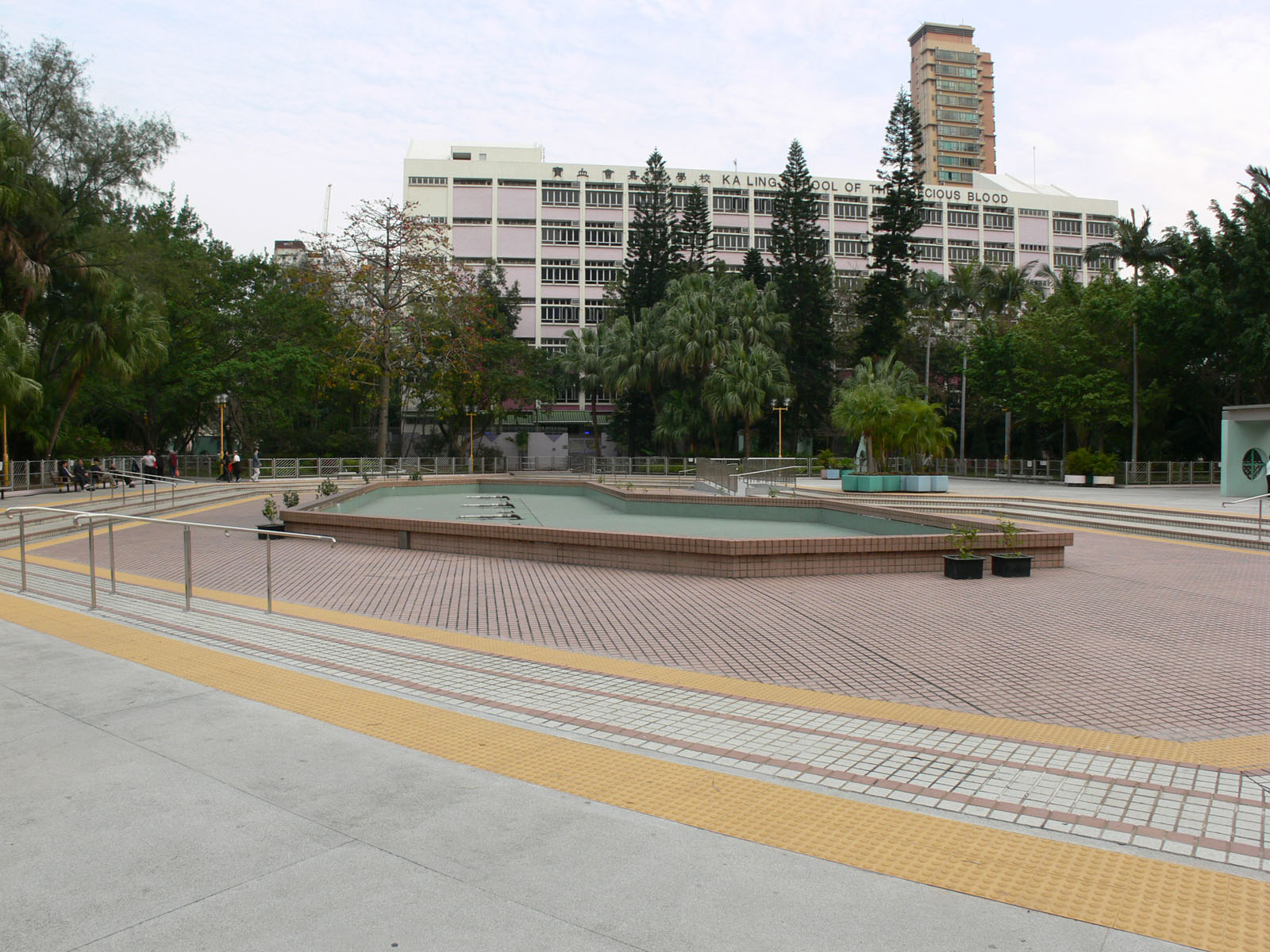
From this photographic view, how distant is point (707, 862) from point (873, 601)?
6903mm

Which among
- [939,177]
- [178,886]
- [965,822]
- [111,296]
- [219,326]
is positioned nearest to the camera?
[178,886]

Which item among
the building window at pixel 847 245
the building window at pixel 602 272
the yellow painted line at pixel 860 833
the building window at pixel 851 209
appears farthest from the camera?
the building window at pixel 847 245

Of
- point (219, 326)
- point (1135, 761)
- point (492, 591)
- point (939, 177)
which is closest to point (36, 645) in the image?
point (492, 591)

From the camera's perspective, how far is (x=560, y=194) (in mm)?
73750

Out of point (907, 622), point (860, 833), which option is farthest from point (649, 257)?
point (860, 833)

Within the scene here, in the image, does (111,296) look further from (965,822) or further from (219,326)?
(965,822)

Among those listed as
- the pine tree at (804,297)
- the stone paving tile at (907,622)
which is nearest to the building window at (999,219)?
the pine tree at (804,297)

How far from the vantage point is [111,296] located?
Result: 3155 cm

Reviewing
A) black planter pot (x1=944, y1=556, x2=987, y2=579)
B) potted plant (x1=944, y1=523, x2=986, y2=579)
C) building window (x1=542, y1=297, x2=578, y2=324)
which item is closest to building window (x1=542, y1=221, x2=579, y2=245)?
building window (x1=542, y1=297, x2=578, y2=324)

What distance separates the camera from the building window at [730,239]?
7712 centimetres

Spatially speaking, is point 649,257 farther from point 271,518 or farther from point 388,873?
point 388,873

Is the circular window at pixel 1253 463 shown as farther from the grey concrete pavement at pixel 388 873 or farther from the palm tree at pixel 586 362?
the palm tree at pixel 586 362

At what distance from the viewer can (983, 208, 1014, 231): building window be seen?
83625mm

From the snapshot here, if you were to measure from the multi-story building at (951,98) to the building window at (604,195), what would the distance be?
76848 mm
